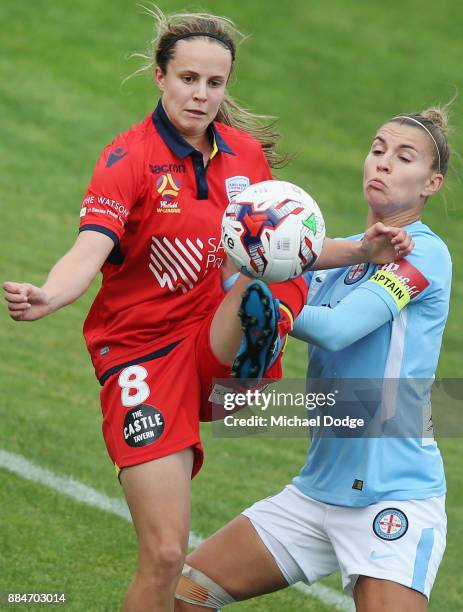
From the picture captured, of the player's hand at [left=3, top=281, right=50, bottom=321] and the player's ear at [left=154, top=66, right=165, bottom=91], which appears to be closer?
the player's hand at [left=3, top=281, right=50, bottom=321]

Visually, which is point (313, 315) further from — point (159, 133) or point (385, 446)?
point (159, 133)

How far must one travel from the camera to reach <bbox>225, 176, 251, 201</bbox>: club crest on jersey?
525 cm

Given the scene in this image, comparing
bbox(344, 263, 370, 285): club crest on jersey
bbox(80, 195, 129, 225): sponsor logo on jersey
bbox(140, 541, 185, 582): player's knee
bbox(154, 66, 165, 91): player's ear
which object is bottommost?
bbox(140, 541, 185, 582): player's knee

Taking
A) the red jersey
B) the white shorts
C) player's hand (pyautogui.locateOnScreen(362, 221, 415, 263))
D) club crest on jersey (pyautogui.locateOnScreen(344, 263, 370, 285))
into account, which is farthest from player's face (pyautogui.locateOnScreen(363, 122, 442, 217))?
Answer: the white shorts

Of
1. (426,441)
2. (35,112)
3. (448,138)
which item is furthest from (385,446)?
(35,112)

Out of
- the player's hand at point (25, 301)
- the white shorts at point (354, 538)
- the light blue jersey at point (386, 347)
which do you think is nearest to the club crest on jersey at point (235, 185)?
the light blue jersey at point (386, 347)

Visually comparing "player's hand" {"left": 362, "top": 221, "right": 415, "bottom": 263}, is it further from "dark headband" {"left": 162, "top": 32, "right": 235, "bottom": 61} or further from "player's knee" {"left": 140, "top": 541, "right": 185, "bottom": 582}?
"player's knee" {"left": 140, "top": 541, "right": 185, "bottom": 582}

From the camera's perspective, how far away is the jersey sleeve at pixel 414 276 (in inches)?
190

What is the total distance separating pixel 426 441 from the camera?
197 inches

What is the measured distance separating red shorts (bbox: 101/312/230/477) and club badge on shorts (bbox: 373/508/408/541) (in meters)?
0.77

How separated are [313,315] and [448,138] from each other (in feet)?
3.35

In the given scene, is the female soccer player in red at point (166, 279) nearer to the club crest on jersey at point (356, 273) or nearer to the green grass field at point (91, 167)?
the club crest on jersey at point (356, 273)

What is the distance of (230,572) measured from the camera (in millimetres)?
5164

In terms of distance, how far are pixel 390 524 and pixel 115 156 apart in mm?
1786
